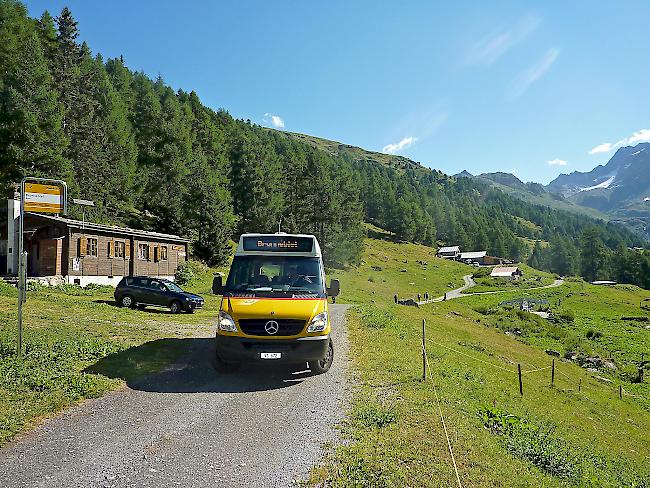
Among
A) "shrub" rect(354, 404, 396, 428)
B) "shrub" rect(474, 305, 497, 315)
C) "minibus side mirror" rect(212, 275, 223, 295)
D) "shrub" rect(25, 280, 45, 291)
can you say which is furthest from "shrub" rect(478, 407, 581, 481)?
"shrub" rect(474, 305, 497, 315)

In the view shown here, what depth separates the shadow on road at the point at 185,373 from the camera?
10.3 meters

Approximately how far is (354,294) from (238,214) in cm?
2129

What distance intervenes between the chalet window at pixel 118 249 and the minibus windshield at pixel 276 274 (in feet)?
102

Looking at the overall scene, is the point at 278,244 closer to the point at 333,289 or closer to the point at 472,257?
the point at 333,289

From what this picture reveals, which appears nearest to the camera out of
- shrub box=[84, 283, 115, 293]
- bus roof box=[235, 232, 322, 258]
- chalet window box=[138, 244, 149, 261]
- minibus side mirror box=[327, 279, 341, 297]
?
minibus side mirror box=[327, 279, 341, 297]

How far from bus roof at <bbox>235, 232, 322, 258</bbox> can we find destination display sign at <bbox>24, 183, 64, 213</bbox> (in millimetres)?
5298

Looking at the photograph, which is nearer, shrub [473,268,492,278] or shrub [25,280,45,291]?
shrub [25,280,45,291]

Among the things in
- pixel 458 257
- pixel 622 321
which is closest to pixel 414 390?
pixel 622 321

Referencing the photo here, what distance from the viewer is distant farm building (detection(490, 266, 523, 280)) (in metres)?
121

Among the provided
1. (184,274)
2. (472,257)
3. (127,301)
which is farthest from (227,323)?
(472,257)

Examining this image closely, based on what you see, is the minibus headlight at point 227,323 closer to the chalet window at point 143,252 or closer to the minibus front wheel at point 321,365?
the minibus front wheel at point 321,365

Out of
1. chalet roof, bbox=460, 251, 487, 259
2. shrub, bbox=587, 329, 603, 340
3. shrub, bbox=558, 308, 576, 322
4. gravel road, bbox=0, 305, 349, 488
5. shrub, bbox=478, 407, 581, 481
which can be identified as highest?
chalet roof, bbox=460, 251, 487, 259

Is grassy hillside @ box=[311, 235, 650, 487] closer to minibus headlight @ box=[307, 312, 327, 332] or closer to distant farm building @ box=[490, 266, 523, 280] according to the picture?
minibus headlight @ box=[307, 312, 327, 332]

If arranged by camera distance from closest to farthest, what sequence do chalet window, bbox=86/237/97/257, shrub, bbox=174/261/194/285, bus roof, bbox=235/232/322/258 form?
bus roof, bbox=235/232/322/258 < chalet window, bbox=86/237/97/257 < shrub, bbox=174/261/194/285
